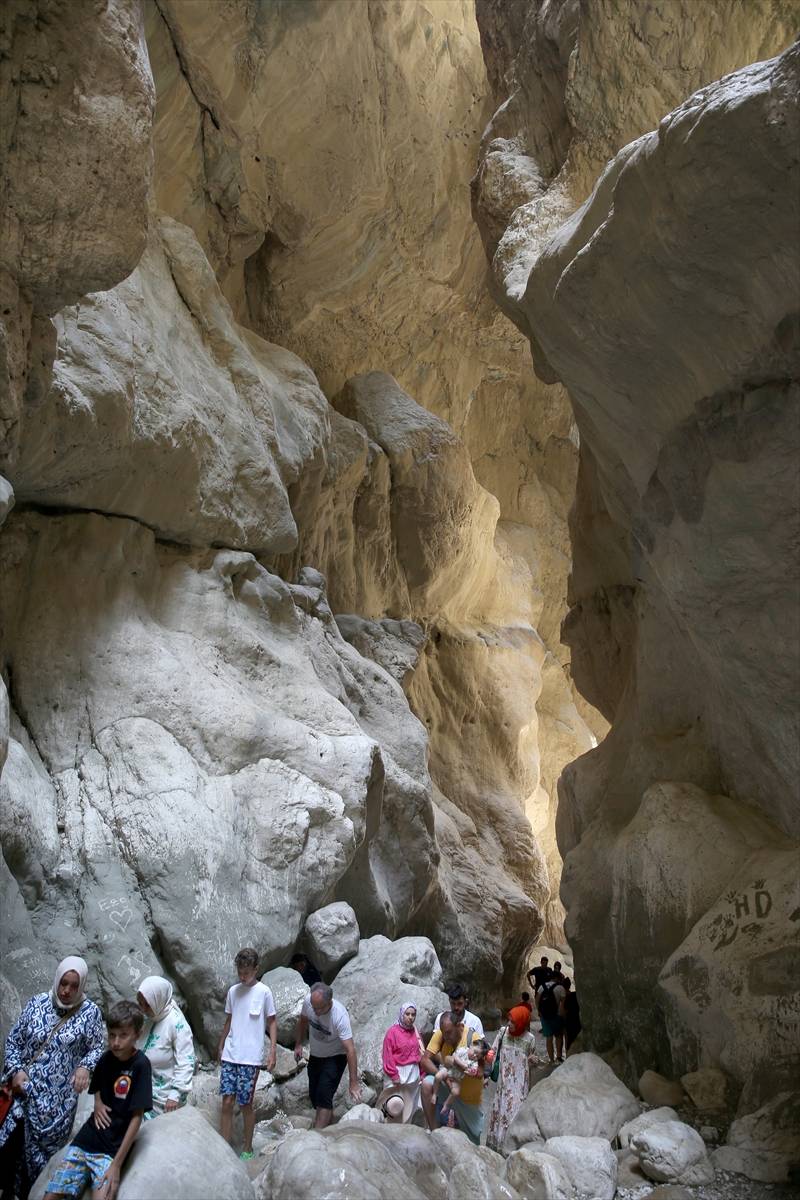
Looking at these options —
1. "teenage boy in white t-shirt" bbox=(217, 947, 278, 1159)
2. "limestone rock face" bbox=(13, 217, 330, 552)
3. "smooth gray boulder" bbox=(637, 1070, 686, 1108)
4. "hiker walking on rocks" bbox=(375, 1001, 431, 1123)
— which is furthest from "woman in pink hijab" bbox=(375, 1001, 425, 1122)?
"limestone rock face" bbox=(13, 217, 330, 552)

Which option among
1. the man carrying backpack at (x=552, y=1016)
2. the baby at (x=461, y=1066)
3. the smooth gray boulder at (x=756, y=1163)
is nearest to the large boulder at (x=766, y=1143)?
the smooth gray boulder at (x=756, y=1163)

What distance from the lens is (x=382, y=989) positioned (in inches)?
289

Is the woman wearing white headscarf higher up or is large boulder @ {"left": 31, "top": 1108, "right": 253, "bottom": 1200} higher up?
the woman wearing white headscarf

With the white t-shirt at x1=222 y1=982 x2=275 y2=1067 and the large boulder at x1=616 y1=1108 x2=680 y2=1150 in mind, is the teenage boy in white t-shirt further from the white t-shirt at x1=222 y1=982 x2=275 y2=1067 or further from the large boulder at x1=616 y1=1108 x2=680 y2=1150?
the large boulder at x1=616 y1=1108 x2=680 y2=1150

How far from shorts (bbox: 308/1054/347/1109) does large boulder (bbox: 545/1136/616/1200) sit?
1.42 m

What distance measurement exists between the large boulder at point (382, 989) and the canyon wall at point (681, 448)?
1941 millimetres

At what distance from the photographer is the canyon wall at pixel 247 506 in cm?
568

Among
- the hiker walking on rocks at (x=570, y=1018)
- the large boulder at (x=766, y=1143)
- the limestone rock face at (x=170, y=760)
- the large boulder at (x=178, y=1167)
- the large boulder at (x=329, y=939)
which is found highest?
the limestone rock face at (x=170, y=760)

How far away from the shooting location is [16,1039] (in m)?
3.76

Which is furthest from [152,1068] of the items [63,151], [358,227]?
[358,227]

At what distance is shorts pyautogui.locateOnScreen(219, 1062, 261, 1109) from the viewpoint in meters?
4.92

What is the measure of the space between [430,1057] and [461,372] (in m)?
14.6

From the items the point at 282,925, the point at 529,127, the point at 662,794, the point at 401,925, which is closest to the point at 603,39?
the point at 529,127

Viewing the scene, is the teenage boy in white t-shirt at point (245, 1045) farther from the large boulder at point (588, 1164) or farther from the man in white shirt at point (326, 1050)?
the large boulder at point (588, 1164)
